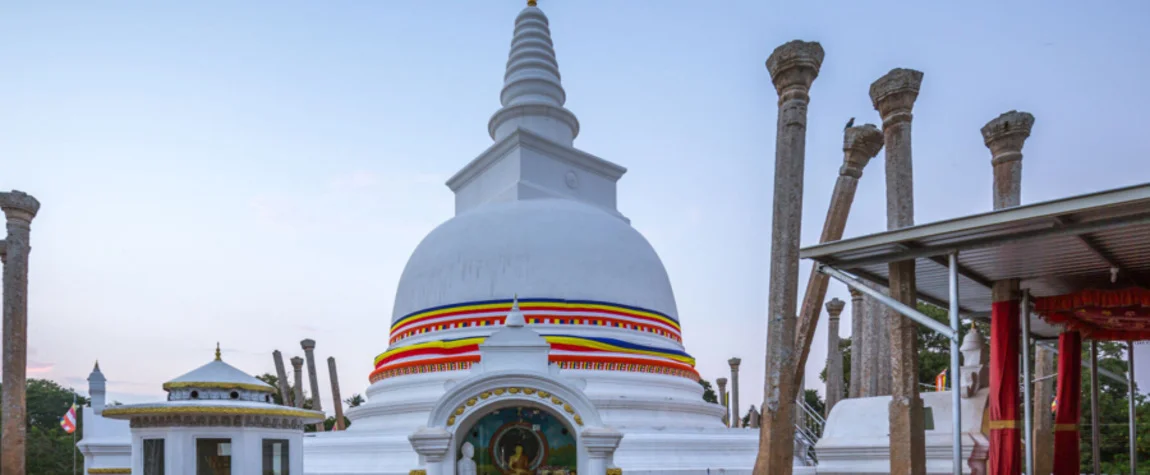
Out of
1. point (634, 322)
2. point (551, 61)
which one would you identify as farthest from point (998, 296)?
point (551, 61)

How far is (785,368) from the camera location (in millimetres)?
11359

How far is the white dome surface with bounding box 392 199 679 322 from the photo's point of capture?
21078 mm

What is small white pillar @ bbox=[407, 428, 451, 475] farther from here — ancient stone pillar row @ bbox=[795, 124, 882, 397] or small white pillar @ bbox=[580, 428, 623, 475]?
ancient stone pillar row @ bbox=[795, 124, 882, 397]

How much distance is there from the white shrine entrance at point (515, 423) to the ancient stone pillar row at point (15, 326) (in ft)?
30.5

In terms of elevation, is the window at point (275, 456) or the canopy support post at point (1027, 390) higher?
the canopy support post at point (1027, 390)

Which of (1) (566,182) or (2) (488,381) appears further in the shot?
(1) (566,182)

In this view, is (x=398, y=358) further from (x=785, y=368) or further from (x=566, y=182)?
(x=785, y=368)

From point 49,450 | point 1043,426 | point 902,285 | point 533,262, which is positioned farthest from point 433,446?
point 49,450

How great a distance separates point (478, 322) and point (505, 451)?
594cm

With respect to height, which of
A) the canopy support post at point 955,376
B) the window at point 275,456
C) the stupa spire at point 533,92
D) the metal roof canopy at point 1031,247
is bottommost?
the window at point 275,456

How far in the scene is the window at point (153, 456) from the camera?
14689mm

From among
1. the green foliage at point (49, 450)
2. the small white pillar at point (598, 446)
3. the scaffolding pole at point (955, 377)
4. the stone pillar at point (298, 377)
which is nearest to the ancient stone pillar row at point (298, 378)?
the stone pillar at point (298, 377)

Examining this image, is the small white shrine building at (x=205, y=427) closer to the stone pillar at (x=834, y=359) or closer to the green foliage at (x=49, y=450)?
the stone pillar at (x=834, y=359)

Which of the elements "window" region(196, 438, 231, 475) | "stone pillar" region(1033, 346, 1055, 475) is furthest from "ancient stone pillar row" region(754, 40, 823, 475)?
"window" region(196, 438, 231, 475)
